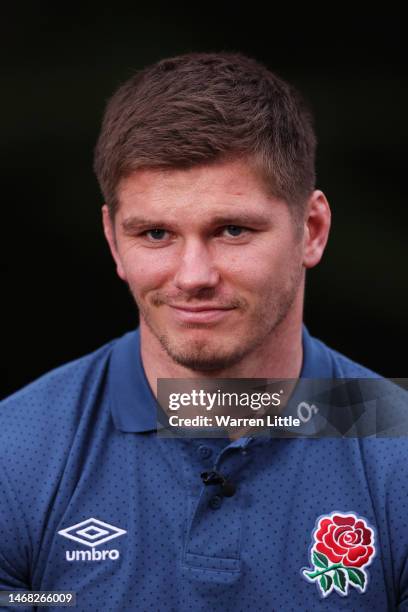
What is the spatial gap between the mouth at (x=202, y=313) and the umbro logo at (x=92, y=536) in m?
0.34

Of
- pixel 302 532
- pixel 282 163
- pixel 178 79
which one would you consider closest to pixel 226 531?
pixel 302 532

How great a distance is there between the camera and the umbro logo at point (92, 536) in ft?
4.52

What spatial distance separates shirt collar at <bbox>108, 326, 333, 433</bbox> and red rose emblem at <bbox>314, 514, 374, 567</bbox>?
251 mm

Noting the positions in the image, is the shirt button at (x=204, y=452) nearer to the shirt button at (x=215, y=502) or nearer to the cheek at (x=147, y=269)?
the shirt button at (x=215, y=502)

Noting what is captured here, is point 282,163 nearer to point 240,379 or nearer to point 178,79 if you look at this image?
point 178,79

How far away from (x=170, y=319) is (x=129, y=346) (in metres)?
0.20

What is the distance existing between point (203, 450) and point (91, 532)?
0.70 feet

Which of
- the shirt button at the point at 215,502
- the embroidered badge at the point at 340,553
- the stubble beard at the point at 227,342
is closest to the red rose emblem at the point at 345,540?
the embroidered badge at the point at 340,553

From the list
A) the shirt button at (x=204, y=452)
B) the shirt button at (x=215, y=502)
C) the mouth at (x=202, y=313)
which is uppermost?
the mouth at (x=202, y=313)

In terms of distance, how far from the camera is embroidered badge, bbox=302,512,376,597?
4.46ft

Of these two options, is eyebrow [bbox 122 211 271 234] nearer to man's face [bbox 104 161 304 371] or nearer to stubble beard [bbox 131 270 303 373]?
man's face [bbox 104 161 304 371]

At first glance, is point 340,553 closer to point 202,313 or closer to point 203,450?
point 203,450

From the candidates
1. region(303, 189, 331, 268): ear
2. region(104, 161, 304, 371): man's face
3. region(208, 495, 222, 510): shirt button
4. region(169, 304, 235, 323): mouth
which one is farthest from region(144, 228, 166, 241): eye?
region(208, 495, 222, 510): shirt button

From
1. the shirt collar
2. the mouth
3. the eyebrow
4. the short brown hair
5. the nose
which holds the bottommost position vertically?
the shirt collar
